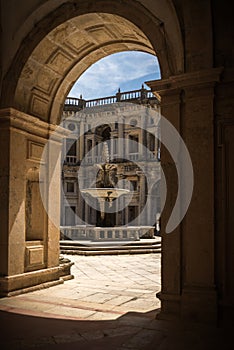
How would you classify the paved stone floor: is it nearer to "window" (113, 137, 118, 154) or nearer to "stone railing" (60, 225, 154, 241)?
"stone railing" (60, 225, 154, 241)

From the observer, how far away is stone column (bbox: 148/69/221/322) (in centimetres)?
482

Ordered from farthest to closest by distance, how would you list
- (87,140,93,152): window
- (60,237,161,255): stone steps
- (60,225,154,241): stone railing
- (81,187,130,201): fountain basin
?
1. (87,140,93,152): window
2. (81,187,130,201): fountain basin
3. (60,225,154,241): stone railing
4. (60,237,161,255): stone steps

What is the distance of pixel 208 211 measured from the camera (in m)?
4.88

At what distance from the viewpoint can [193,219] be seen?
496 centimetres

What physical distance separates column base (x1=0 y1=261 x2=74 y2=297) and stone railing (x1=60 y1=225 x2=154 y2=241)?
6.72 metres

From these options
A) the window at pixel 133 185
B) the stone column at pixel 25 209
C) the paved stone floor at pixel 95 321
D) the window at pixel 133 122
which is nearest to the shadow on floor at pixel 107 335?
the paved stone floor at pixel 95 321

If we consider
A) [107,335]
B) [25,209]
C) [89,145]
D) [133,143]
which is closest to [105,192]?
[25,209]

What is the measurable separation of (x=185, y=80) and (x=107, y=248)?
368 inches

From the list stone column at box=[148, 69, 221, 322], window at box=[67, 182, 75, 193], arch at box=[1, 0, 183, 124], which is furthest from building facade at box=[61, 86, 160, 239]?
stone column at box=[148, 69, 221, 322]

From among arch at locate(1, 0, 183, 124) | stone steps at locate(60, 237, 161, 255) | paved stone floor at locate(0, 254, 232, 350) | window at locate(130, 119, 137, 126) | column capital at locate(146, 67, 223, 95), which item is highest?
window at locate(130, 119, 137, 126)

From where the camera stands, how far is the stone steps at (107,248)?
13.2m

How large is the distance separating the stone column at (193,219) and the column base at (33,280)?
2892 mm

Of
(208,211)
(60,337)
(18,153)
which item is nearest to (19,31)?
(18,153)

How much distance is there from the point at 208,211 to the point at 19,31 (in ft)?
16.1
